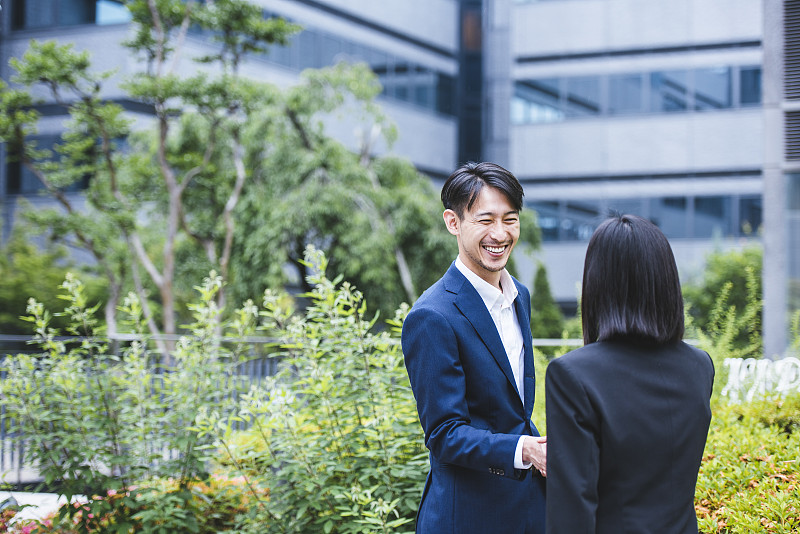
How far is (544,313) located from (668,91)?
8.14m

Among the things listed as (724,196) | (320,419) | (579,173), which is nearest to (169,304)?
(320,419)

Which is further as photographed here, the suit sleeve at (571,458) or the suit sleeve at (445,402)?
the suit sleeve at (445,402)

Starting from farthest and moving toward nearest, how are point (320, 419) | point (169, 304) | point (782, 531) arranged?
point (169, 304) → point (320, 419) → point (782, 531)

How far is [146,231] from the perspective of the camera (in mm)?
16188

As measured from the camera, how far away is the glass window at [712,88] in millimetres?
22391

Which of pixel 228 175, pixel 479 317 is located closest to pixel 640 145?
pixel 228 175

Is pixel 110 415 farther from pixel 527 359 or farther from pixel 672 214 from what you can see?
pixel 672 214

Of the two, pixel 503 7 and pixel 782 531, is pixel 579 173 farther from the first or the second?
pixel 782 531

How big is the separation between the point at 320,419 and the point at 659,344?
266cm

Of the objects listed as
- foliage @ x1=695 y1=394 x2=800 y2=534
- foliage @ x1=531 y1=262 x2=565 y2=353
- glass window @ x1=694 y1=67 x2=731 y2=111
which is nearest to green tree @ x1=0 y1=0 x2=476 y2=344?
foliage @ x1=531 y1=262 x2=565 y2=353

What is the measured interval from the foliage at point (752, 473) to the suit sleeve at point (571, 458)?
5.88 feet

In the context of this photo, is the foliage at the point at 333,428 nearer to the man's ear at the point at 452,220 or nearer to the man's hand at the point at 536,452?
the man's ear at the point at 452,220

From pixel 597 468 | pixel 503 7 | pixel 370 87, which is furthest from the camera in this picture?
pixel 503 7

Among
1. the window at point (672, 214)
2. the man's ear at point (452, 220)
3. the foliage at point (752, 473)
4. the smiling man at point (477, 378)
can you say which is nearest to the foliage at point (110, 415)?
the man's ear at point (452, 220)
